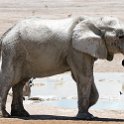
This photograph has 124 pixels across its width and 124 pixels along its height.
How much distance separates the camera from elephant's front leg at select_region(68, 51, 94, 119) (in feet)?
44.5

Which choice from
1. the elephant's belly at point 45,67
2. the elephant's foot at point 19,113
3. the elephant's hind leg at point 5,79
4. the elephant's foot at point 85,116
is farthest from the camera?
the elephant's foot at point 19,113

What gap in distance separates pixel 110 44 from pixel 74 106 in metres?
2.97

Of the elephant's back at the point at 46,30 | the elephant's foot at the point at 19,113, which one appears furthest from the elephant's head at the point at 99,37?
the elephant's foot at the point at 19,113

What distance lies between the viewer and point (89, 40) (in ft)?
44.8

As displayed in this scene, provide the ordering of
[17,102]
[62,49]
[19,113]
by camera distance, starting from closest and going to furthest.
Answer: [62,49] → [19,113] → [17,102]

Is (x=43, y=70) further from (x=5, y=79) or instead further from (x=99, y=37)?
(x=99, y=37)

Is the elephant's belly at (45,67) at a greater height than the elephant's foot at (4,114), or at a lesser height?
greater

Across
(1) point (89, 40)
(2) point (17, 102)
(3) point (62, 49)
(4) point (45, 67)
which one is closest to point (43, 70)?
(4) point (45, 67)

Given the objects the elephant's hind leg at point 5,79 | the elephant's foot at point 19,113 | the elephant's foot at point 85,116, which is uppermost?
the elephant's hind leg at point 5,79

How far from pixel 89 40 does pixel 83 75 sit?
Answer: 2.15 feet

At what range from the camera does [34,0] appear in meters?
69.1

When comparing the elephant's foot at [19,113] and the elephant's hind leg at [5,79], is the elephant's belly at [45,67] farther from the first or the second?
the elephant's foot at [19,113]

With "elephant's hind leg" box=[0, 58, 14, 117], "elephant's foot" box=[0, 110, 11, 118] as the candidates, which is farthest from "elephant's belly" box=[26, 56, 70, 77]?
"elephant's foot" box=[0, 110, 11, 118]

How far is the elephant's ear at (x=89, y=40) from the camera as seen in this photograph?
44.4ft
